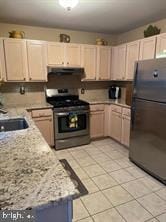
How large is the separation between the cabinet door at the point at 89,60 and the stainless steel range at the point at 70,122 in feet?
2.38

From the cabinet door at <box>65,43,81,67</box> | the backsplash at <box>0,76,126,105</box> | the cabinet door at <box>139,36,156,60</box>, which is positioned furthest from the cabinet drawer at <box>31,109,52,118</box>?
the cabinet door at <box>139,36,156,60</box>

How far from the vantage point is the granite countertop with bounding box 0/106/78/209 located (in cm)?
73

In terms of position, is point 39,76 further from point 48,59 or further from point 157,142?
point 157,142

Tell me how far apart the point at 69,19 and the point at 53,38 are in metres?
0.72

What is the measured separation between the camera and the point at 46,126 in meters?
3.33

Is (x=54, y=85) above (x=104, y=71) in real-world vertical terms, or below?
below

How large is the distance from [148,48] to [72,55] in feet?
4.99

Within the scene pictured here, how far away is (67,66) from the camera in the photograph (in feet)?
11.6

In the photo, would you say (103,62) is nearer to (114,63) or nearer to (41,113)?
(114,63)

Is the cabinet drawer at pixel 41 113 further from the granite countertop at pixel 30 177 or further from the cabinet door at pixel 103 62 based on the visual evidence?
the granite countertop at pixel 30 177

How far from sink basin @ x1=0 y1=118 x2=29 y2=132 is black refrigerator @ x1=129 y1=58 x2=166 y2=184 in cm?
170

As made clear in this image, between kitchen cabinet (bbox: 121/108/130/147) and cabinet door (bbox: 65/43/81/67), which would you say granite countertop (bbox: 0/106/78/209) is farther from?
cabinet door (bbox: 65/43/81/67)

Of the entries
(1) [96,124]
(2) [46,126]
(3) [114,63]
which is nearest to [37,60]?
(2) [46,126]

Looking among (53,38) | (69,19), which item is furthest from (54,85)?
(69,19)
